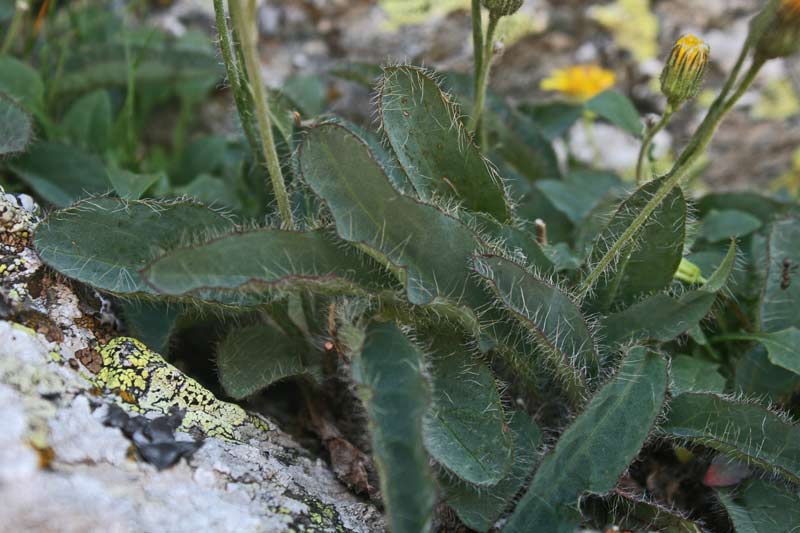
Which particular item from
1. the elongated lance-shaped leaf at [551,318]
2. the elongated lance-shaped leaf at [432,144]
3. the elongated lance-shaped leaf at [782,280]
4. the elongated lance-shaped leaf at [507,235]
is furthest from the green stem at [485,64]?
the elongated lance-shaped leaf at [782,280]

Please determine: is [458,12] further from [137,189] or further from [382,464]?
[382,464]

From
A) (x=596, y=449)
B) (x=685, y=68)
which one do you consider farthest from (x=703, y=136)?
(x=596, y=449)

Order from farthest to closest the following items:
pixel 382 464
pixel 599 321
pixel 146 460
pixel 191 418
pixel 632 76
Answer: pixel 632 76
pixel 599 321
pixel 191 418
pixel 146 460
pixel 382 464

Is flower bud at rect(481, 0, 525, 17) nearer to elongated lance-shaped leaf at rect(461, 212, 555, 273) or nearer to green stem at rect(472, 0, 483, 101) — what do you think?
green stem at rect(472, 0, 483, 101)

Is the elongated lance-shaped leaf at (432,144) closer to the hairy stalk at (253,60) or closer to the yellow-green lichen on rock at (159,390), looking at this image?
the hairy stalk at (253,60)

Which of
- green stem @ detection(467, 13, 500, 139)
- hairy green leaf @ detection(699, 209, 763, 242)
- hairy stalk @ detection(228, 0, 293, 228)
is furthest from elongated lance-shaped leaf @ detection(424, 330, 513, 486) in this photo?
hairy green leaf @ detection(699, 209, 763, 242)

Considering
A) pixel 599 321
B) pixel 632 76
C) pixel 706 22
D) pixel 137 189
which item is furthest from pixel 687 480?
pixel 706 22
